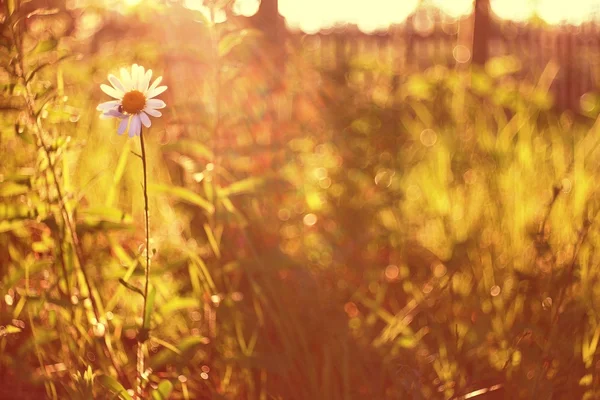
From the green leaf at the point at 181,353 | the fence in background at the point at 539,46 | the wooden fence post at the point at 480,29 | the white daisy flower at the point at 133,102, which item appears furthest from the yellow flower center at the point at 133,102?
the fence in background at the point at 539,46

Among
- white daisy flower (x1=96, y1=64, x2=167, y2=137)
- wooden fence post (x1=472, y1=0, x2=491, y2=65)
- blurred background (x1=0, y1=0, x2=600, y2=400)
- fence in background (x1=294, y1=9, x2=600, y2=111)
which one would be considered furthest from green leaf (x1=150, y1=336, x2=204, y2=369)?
fence in background (x1=294, y1=9, x2=600, y2=111)

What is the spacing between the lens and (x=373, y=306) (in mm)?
1673

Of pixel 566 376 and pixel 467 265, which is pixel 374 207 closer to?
pixel 467 265

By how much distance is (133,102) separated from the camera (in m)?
1.13

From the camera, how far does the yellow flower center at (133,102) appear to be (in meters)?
1.12

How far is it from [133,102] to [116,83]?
87 mm

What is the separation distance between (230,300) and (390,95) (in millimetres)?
1297

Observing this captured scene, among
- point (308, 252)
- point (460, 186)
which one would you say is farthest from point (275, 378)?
point (460, 186)

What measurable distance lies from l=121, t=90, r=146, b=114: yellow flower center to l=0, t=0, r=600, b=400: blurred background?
0.21 metres

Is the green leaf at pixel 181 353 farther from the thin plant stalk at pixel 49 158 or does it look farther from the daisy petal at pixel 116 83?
the daisy petal at pixel 116 83

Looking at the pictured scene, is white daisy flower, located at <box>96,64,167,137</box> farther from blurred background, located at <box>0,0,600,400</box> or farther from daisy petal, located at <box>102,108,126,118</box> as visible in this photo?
blurred background, located at <box>0,0,600,400</box>

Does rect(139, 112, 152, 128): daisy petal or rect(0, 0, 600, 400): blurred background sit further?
rect(0, 0, 600, 400): blurred background

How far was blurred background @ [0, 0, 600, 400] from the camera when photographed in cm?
143

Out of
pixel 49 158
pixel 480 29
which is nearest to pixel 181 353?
pixel 49 158
